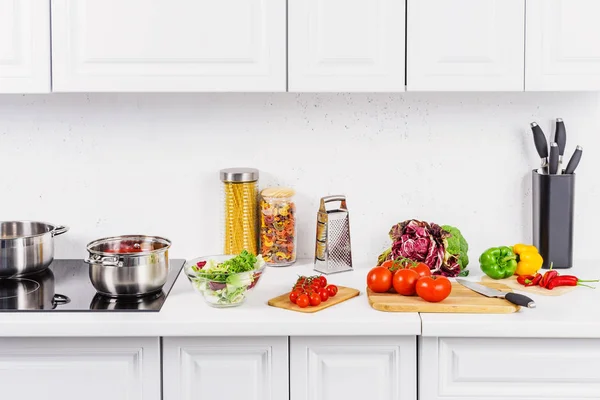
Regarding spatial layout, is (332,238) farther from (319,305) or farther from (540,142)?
(540,142)

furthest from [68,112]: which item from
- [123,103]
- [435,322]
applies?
[435,322]

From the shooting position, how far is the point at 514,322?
7.07ft

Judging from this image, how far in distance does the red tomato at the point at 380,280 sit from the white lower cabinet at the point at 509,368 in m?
0.21

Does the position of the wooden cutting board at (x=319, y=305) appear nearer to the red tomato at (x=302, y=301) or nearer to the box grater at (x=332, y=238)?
the red tomato at (x=302, y=301)

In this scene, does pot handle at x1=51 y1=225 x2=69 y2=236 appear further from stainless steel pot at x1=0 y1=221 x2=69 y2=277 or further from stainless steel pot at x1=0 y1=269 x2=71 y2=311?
stainless steel pot at x1=0 y1=269 x2=71 y2=311

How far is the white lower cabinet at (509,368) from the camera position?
219cm

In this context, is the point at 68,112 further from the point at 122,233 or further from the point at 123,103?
the point at 122,233

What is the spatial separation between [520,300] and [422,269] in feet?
0.97

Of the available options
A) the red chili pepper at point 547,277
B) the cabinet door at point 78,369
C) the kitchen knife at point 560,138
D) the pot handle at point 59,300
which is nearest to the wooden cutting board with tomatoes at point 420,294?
the red chili pepper at point 547,277

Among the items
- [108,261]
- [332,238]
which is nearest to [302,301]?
[332,238]

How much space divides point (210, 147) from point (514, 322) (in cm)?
117
